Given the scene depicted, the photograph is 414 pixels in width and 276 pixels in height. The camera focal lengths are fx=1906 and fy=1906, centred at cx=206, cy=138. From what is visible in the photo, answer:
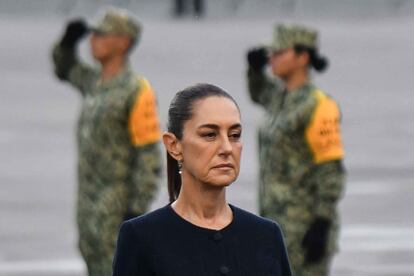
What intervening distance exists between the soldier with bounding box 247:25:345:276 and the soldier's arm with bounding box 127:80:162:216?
0.60 m

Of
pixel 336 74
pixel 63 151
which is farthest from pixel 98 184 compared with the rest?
pixel 336 74

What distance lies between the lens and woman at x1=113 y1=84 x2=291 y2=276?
5180 mm

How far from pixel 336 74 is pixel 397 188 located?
1406 centimetres

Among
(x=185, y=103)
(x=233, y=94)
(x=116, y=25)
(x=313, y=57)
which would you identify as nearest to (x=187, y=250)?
(x=185, y=103)

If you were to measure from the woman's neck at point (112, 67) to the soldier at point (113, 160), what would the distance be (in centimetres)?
3

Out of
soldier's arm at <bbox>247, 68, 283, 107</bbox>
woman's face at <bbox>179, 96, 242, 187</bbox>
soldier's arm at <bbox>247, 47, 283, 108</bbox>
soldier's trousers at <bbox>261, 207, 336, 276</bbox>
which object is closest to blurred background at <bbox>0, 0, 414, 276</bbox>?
soldier's arm at <bbox>247, 47, 283, 108</bbox>

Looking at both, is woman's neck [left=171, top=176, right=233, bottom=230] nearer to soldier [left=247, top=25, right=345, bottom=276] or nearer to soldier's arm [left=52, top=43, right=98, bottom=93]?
soldier [left=247, top=25, right=345, bottom=276]

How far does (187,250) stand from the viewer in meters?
5.21

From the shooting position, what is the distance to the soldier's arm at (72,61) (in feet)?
37.3

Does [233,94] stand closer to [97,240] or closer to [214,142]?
[97,240]

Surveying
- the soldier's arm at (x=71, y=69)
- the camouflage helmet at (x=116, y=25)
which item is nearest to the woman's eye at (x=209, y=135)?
the soldier's arm at (x=71, y=69)

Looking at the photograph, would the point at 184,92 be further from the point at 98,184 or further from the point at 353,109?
the point at 353,109

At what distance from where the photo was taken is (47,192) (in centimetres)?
1972

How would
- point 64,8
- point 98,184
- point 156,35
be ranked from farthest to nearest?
point 64,8 → point 156,35 → point 98,184
